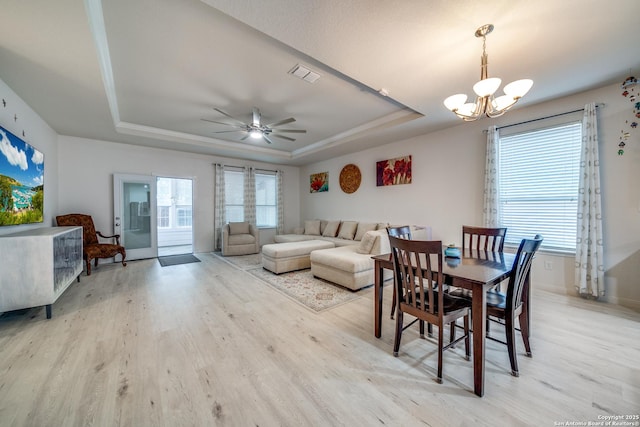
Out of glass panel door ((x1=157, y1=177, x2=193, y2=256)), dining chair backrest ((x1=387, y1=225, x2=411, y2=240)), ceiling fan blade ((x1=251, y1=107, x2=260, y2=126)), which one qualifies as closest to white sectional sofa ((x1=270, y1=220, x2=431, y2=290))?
dining chair backrest ((x1=387, y1=225, x2=411, y2=240))

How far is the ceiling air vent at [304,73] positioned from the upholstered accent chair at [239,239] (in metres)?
4.20

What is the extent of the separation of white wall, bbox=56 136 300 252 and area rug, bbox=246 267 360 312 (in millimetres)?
2906

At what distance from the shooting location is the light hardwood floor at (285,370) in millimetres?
1396

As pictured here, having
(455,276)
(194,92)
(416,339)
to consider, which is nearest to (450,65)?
(455,276)

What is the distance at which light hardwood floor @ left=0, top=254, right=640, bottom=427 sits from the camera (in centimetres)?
140

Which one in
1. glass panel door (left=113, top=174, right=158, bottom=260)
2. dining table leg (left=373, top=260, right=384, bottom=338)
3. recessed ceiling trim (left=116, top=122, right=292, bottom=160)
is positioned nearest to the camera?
dining table leg (left=373, top=260, right=384, bottom=338)

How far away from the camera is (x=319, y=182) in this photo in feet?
23.5

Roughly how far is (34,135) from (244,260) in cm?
383

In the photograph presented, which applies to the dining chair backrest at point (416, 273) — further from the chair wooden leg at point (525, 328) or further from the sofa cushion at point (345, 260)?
the sofa cushion at point (345, 260)

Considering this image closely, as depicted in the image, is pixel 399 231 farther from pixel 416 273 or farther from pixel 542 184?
pixel 542 184

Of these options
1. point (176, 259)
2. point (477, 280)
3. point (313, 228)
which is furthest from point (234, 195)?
point (477, 280)

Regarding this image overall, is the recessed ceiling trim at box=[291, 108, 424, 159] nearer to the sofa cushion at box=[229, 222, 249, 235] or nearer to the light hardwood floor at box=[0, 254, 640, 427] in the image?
the sofa cushion at box=[229, 222, 249, 235]

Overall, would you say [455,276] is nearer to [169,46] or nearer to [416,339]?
[416,339]

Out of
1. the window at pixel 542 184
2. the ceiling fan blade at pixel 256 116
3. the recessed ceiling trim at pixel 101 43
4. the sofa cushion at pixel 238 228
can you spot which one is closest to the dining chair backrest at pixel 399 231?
the window at pixel 542 184
